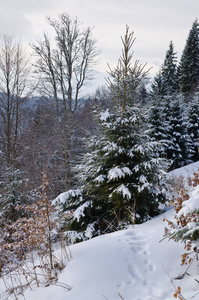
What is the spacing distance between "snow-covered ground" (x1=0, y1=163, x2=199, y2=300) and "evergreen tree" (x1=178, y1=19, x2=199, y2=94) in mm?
27253

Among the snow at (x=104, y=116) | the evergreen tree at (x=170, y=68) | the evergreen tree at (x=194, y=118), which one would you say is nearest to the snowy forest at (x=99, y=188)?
the snow at (x=104, y=116)

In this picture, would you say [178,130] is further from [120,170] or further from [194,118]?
[120,170]

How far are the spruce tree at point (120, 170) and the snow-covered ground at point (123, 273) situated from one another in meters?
1.84

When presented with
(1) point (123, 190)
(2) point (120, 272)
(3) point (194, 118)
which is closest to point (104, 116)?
(1) point (123, 190)

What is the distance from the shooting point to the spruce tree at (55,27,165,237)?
5020 millimetres

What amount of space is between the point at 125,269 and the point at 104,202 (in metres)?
2.70

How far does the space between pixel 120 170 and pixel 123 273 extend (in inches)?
102

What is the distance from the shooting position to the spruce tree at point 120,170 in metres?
5.02

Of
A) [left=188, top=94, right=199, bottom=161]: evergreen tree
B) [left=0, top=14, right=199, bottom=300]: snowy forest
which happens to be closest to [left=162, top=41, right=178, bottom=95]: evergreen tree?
[left=188, top=94, right=199, bottom=161]: evergreen tree

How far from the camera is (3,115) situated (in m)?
9.41

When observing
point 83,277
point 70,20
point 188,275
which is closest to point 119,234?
point 83,277

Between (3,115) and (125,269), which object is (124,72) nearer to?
(125,269)

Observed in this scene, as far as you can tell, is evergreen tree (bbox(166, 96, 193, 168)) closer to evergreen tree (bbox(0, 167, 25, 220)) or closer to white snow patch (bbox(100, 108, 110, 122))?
evergreen tree (bbox(0, 167, 25, 220))

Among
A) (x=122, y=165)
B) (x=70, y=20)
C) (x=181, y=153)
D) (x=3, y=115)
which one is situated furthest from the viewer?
(x=181, y=153)
